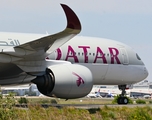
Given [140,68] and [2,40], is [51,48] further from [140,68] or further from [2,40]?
[140,68]

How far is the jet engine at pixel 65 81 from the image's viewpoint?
765 inches

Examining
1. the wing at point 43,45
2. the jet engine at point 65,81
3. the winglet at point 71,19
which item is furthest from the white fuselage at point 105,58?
the winglet at point 71,19

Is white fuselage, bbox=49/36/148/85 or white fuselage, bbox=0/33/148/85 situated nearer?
white fuselage, bbox=0/33/148/85

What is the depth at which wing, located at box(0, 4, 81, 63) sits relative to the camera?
1800 centimetres

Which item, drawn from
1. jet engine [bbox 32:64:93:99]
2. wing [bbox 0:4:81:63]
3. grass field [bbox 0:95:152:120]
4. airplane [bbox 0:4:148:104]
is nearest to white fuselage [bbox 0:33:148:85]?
airplane [bbox 0:4:148:104]

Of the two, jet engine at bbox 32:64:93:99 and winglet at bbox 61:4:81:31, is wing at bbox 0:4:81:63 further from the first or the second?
jet engine at bbox 32:64:93:99

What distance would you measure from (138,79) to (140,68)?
65 cm

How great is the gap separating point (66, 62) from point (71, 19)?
348 centimetres

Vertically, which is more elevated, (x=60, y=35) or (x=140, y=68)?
(x=60, y=35)

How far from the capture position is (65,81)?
19.5 metres

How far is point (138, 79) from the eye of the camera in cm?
2725

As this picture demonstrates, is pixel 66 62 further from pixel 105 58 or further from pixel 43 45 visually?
pixel 105 58

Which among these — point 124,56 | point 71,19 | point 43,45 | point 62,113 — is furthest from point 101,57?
point 62,113

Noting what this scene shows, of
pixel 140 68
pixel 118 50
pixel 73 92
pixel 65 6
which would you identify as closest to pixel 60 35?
pixel 65 6
